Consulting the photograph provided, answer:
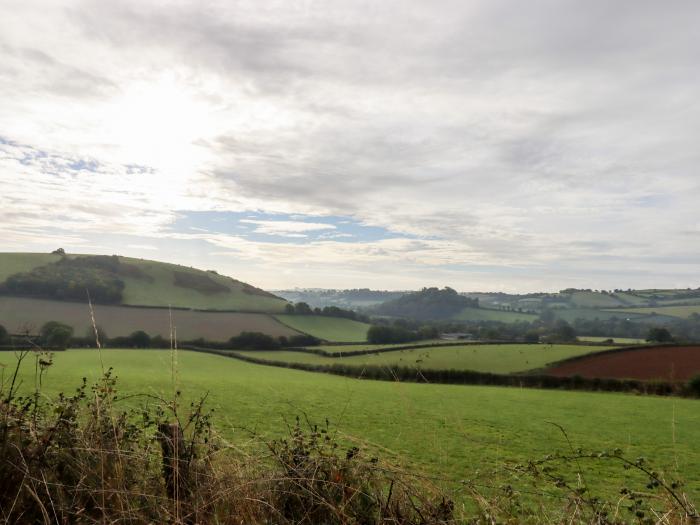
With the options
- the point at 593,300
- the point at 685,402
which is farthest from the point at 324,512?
the point at 593,300

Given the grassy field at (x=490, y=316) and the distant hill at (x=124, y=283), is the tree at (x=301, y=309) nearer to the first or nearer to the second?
the distant hill at (x=124, y=283)

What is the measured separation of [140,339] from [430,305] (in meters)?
119

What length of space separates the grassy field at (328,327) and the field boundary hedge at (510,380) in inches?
1051

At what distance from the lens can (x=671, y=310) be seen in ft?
427

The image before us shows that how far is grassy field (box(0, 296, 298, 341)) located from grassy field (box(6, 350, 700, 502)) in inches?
1329

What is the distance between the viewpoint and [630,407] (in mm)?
33625

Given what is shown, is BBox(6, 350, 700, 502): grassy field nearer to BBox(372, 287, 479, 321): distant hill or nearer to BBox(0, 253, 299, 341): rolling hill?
BBox(0, 253, 299, 341): rolling hill

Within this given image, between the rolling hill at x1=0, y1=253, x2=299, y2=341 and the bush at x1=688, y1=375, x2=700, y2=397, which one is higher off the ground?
the rolling hill at x1=0, y1=253, x2=299, y2=341

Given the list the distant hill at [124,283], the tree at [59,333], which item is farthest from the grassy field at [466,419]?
the distant hill at [124,283]

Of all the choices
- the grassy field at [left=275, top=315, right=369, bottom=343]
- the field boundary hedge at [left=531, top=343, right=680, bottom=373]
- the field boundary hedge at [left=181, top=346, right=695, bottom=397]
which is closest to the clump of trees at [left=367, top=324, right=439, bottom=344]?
the grassy field at [left=275, top=315, right=369, bottom=343]

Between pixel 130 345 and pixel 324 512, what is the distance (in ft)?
249

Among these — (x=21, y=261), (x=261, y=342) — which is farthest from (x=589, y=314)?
(x=21, y=261)

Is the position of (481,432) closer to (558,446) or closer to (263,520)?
(558,446)

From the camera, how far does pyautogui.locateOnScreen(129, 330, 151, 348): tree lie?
72688 mm
